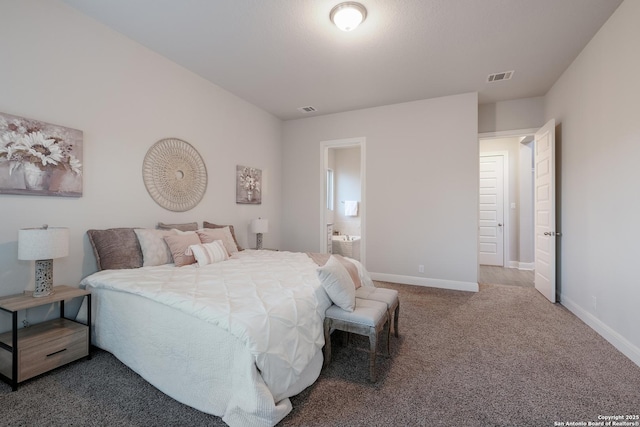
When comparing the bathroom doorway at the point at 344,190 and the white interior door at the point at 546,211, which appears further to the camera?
the bathroom doorway at the point at 344,190

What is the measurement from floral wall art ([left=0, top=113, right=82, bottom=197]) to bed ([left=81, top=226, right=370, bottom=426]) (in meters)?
0.84

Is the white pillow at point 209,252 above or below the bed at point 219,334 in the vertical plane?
above

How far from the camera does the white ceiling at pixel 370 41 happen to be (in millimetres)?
2451

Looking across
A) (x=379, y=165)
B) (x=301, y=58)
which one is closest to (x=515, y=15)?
(x=301, y=58)

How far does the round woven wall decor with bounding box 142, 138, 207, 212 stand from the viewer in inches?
124

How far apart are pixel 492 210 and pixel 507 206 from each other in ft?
0.89

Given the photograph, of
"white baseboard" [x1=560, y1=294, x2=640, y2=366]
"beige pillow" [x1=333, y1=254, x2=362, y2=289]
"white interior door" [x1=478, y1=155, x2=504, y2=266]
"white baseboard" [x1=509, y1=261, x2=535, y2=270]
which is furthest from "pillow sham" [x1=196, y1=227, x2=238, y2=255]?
"white baseboard" [x1=509, y1=261, x2=535, y2=270]

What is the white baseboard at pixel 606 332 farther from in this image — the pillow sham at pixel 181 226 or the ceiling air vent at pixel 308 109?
the ceiling air vent at pixel 308 109

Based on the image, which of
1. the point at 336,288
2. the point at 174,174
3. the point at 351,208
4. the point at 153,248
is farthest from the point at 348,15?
the point at 351,208

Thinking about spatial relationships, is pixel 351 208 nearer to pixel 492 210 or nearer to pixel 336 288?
pixel 492 210

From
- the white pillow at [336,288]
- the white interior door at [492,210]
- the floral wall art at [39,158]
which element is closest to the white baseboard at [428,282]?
the white interior door at [492,210]

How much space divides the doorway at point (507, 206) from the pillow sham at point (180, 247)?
203 inches

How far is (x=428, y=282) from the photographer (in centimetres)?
443

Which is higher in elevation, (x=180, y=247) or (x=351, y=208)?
(x=351, y=208)
